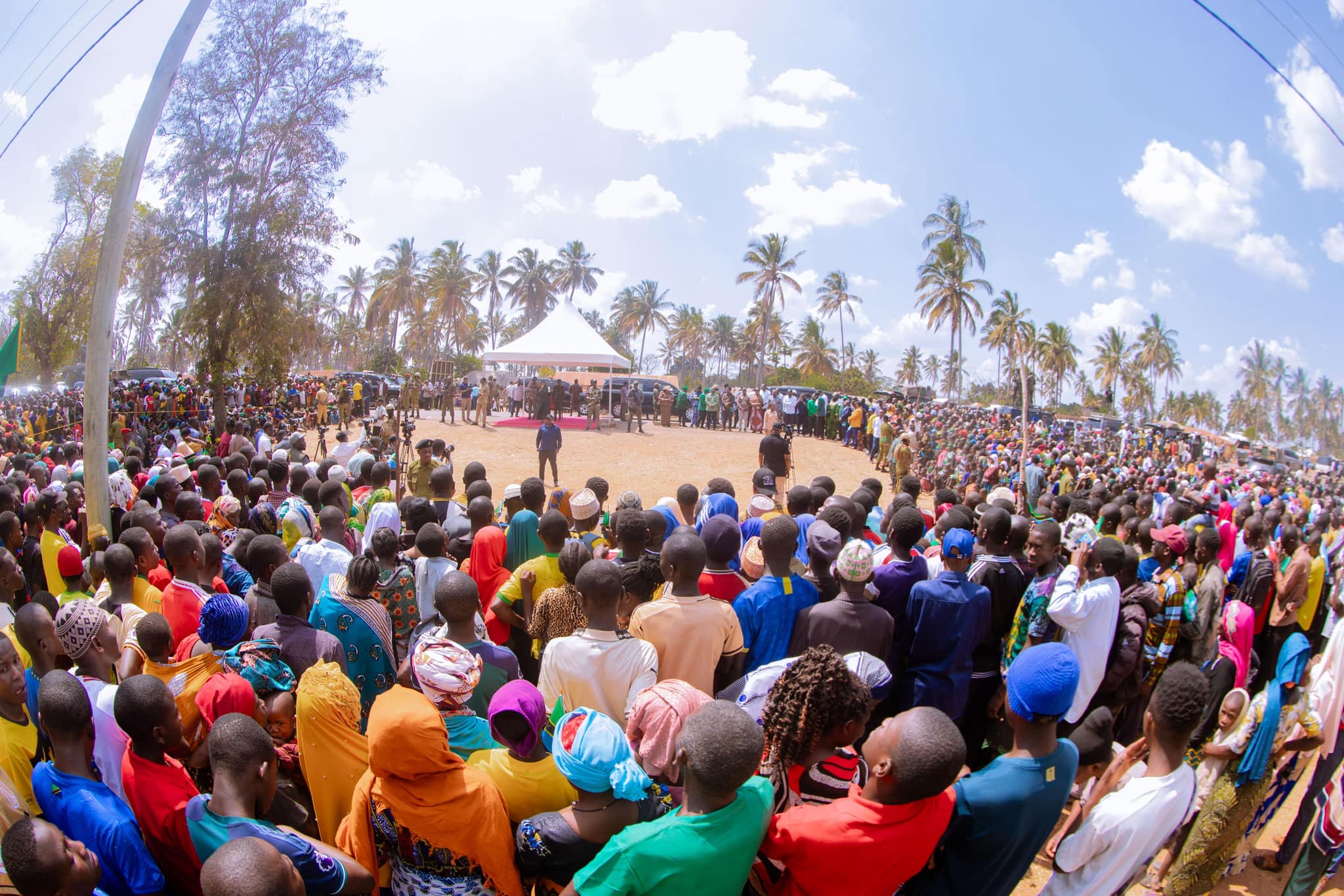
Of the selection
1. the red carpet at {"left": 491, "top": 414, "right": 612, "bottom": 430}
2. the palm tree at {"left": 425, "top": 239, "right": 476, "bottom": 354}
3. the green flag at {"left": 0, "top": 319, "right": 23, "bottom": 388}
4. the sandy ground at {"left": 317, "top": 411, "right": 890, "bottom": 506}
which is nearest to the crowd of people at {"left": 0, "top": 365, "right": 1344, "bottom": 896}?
the green flag at {"left": 0, "top": 319, "right": 23, "bottom": 388}

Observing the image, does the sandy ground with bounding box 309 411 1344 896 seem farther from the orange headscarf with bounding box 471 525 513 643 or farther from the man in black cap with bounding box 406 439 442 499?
the orange headscarf with bounding box 471 525 513 643

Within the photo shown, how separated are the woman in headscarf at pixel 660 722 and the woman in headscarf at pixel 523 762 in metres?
0.26

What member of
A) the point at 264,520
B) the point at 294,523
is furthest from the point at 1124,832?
the point at 264,520

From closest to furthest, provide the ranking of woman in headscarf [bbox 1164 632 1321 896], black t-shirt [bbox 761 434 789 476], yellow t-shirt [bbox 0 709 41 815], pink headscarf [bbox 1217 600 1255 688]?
yellow t-shirt [bbox 0 709 41 815], woman in headscarf [bbox 1164 632 1321 896], pink headscarf [bbox 1217 600 1255 688], black t-shirt [bbox 761 434 789 476]

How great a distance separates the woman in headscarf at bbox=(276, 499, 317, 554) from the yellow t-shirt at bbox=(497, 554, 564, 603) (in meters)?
2.19

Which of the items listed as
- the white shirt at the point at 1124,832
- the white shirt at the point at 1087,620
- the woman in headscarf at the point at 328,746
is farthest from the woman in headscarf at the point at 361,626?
the white shirt at the point at 1087,620

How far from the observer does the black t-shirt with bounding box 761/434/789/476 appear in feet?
34.6

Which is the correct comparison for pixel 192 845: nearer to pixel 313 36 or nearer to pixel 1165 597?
pixel 1165 597

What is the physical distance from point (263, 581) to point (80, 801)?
75.8 inches

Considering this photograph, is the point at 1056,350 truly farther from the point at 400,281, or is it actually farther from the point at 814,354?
the point at 400,281

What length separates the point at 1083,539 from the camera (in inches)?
195

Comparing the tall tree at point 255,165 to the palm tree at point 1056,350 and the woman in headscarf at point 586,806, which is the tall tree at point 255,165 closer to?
the woman in headscarf at point 586,806

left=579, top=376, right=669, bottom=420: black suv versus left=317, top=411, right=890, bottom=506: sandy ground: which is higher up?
left=579, top=376, right=669, bottom=420: black suv

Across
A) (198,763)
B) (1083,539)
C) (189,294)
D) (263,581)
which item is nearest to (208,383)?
(189,294)
